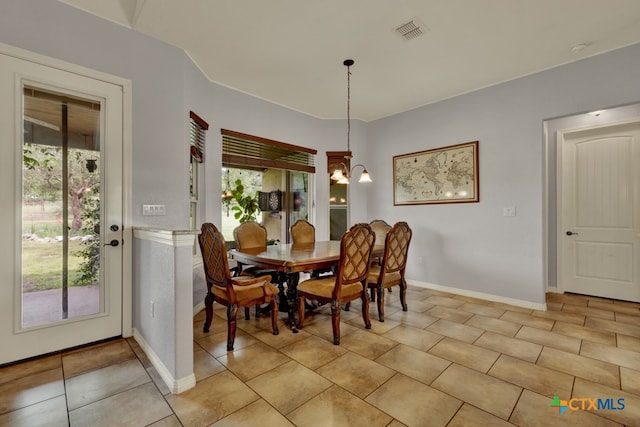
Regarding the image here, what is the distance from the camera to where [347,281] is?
2641 millimetres

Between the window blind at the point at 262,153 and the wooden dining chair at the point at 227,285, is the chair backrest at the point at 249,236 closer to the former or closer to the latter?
the wooden dining chair at the point at 227,285

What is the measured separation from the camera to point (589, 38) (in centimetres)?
277

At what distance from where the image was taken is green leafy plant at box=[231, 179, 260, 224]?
606cm

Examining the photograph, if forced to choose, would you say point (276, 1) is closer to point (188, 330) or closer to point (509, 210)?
point (188, 330)

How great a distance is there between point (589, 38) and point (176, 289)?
14.0 ft

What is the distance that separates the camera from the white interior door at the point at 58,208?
82.4 inches

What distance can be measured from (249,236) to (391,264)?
1734 millimetres

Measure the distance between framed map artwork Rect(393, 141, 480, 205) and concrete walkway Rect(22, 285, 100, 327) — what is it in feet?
13.3

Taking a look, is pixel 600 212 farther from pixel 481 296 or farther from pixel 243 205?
pixel 243 205

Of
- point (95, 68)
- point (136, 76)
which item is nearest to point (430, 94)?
point (136, 76)

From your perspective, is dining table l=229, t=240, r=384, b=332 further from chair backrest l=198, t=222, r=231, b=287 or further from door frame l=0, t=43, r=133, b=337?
door frame l=0, t=43, r=133, b=337

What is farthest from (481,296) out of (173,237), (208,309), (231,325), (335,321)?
(173,237)

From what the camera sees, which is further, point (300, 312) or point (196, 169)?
point (196, 169)

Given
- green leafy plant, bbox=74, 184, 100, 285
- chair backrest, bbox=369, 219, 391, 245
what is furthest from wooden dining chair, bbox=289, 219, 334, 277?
green leafy plant, bbox=74, 184, 100, 285
